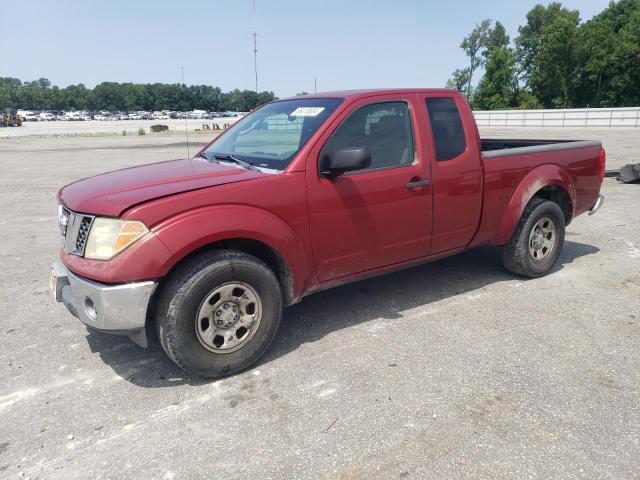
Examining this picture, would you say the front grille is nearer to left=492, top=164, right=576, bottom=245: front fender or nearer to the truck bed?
the truck bed

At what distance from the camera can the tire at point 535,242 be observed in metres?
4.89

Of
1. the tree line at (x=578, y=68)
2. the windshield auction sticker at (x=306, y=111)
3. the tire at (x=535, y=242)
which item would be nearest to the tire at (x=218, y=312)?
the windshield auction sticker at (x=306, y=111)

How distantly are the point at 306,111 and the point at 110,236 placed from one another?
1783mm

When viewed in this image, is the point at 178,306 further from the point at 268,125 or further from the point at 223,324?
the point at 268,125

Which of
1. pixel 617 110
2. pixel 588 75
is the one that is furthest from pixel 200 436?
pixel 588 75

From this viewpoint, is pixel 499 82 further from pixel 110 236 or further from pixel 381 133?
pixel 110 236

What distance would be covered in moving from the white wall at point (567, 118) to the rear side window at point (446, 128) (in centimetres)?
3644

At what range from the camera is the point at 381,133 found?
3.96 m

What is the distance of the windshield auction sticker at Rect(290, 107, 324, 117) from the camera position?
12.6ft

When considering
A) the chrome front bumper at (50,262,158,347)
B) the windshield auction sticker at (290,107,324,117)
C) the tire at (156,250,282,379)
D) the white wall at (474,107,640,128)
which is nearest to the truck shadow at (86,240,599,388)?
the tire at (156,250,282,379)

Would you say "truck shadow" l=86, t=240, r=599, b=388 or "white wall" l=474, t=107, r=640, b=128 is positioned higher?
"white wall" l=474, t=107, r=640, b=128

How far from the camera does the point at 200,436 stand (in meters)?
2.72

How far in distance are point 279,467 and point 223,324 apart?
41.6 inches

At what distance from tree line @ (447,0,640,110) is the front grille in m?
59.9
